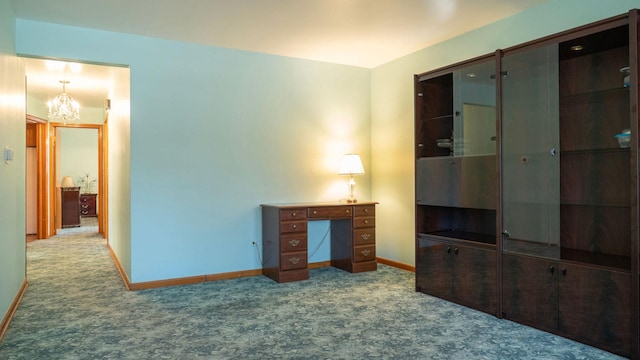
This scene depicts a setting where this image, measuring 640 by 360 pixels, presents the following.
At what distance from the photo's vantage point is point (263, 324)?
3186 mm

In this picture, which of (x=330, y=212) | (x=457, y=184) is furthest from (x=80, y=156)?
(x=457, y=184)

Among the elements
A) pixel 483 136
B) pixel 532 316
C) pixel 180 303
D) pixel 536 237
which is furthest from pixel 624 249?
pixel 180 303

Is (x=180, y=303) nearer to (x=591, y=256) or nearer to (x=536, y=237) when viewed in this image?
(x=536, y=237)

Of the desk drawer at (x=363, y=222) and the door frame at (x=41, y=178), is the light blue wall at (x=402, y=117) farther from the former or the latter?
the door frame at (x=41, y=178)

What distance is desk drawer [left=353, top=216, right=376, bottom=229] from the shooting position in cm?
491

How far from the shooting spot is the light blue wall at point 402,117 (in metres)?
3.93

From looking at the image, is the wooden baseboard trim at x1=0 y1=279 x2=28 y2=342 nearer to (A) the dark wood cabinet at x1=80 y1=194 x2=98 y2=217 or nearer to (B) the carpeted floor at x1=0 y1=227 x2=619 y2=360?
(B) the carpeted floor at x1=0 y1=227 x2=619 y2=360

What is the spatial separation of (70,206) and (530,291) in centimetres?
992

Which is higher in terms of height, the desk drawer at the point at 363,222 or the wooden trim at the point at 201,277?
the desk drawer at the point at 363,222

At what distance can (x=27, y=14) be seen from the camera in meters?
3.69

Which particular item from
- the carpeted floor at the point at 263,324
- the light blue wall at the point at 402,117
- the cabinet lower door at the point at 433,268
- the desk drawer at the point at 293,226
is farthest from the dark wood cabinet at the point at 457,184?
the desk drawer at the point at 293,226

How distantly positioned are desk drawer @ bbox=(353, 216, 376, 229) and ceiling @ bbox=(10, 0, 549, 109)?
1.93m

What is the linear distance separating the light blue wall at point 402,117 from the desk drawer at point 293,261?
127cm

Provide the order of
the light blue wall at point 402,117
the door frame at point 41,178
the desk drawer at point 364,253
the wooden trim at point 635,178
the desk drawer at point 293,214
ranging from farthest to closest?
the door frame at point 41,178 → the desk drawer at point 364,253 → the desk drawer at point 293,214 → the light blue wall at point 402,117 → the wooden trim at point 635,178
